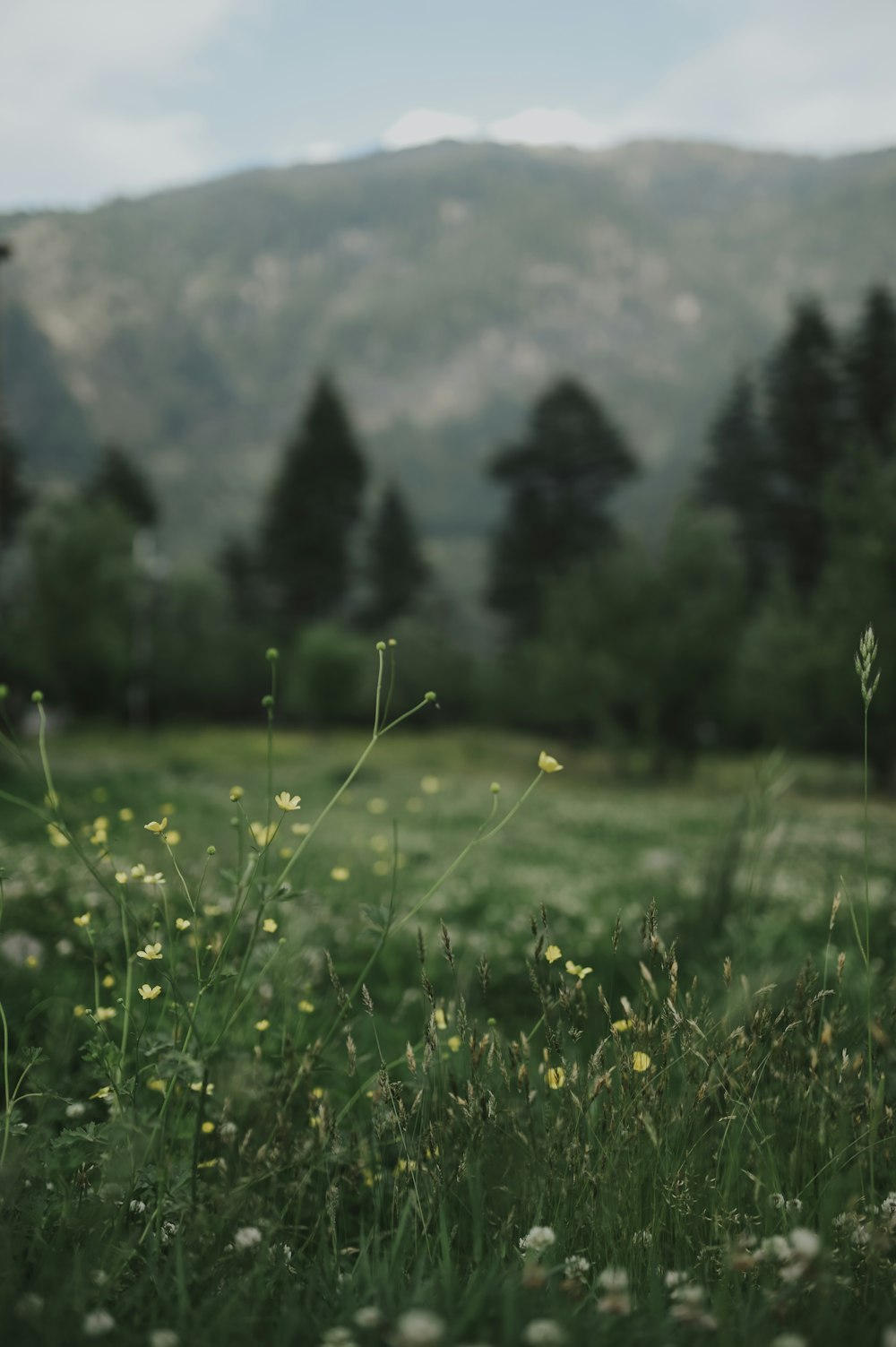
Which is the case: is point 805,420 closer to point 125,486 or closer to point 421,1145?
point 125,486

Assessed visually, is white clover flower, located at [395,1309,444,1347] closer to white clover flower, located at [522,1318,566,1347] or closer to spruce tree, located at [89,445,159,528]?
white clover flower, located at [522,1318,566,1347]

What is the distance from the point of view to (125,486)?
173 ft

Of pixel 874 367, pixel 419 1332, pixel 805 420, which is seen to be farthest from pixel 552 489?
pixel 419 1332

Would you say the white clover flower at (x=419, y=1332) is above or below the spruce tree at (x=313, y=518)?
below

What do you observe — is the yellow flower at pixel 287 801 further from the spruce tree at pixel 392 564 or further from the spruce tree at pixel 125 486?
the spruce tree at pixel 125 486

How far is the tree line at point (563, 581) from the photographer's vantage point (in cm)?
2423

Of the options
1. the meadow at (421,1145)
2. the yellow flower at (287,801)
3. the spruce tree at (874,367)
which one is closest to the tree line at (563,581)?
the spruce tree at (874,367)

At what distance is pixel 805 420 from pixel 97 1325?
4574cm

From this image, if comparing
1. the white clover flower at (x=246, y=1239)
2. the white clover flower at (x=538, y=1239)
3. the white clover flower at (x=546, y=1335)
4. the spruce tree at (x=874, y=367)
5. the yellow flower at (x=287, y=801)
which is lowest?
the white clover flower at (x=246, y=1239)

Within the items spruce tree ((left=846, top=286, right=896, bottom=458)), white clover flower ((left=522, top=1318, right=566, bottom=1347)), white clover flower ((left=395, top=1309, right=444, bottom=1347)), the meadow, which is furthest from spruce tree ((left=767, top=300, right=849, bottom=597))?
white clover flower ((left=395, top=1309, right=444, bottom=1347))

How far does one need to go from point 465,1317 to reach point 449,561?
122748 millimetres

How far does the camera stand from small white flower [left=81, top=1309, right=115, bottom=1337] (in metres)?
1.27

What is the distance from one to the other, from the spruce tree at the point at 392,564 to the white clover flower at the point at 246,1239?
50.7m

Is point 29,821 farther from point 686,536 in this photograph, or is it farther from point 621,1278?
point 686,536
